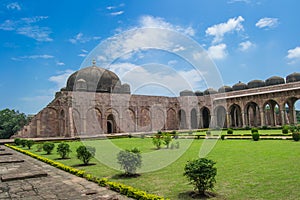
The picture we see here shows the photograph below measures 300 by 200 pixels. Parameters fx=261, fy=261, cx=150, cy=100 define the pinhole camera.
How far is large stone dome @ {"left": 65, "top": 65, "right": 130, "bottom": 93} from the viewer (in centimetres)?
3003

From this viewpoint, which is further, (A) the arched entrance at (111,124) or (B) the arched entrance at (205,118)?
(B) the arched entrance at (205,118)

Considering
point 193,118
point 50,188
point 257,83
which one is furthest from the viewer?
point 193,118

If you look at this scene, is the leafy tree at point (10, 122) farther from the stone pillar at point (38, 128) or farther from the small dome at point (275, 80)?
the small dome at point (275, 80)

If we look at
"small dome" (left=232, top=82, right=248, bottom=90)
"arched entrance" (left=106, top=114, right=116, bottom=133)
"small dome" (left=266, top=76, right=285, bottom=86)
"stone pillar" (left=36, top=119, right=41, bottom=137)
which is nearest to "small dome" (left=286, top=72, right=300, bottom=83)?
"small dome" (left=266, top=76, right=285, bottom=86)

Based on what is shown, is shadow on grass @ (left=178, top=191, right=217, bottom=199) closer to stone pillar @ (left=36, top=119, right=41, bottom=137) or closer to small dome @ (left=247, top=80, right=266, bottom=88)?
stone pillar @ (left=36, top=119, right=41, bottom=137)

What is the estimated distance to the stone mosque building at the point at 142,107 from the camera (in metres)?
26.2

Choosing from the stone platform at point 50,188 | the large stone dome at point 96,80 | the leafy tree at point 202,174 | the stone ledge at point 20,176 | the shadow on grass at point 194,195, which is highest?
the large stone dome at point 96,80

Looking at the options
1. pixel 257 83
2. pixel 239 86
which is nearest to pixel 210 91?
pixel 239 86

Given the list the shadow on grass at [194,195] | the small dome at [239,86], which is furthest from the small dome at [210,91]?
the shadow on grass at [194,195]

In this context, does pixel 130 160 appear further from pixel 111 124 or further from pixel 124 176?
pixel 111 124

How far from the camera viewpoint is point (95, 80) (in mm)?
30344

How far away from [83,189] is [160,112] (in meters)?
29.3

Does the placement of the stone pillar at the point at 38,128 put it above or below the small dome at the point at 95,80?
below

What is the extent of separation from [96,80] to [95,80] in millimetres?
114
